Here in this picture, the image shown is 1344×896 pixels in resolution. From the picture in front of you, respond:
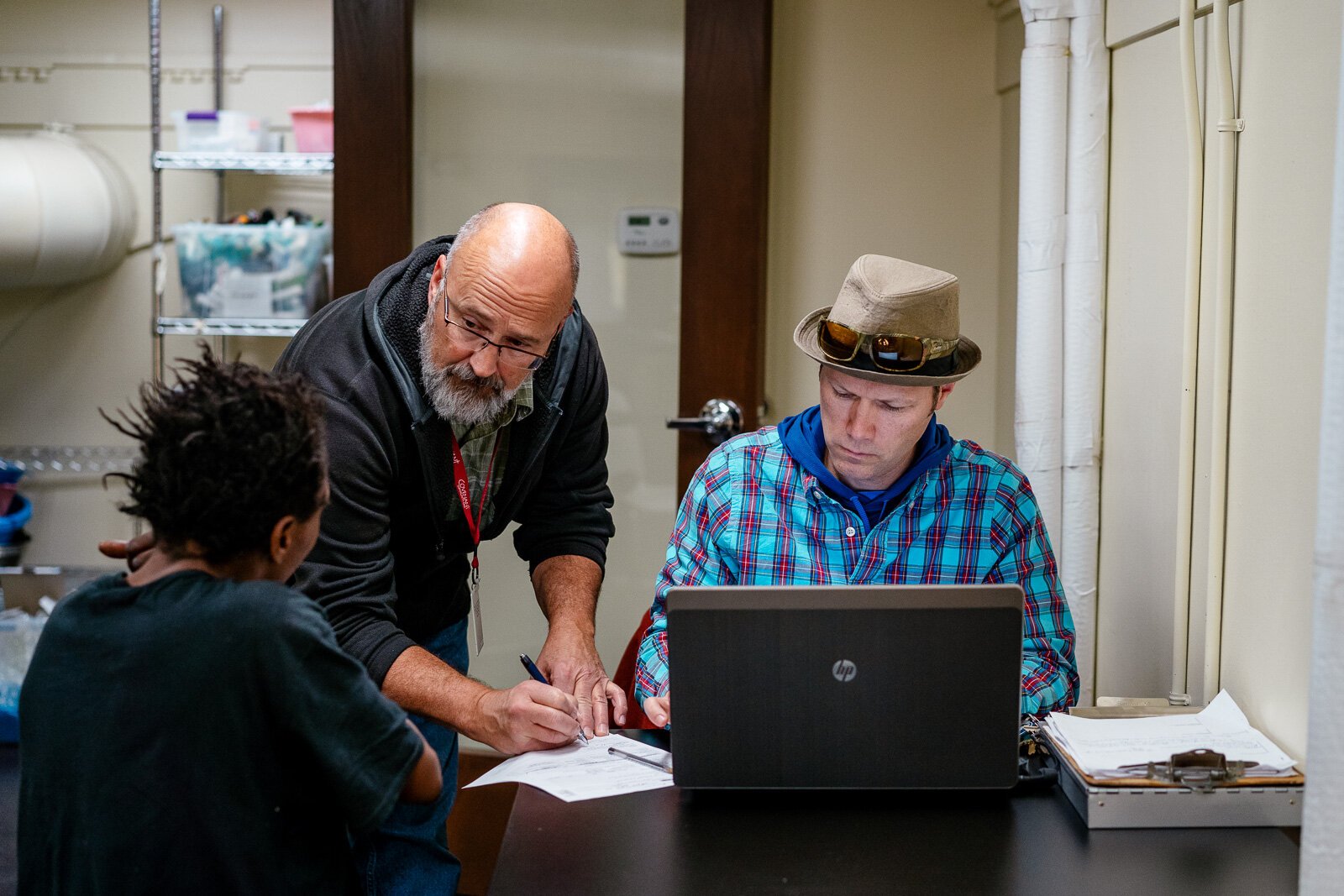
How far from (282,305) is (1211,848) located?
105 inches

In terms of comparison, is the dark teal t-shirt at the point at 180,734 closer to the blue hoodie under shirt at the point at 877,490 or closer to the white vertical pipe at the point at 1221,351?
the blue hoodie under shirt at the point at 877,490

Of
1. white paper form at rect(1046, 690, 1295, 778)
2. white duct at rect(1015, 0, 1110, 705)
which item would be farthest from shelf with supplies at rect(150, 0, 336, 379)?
white paper form at rect(1046, 690, 1295, 778)

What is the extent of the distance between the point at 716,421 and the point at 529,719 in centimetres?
145

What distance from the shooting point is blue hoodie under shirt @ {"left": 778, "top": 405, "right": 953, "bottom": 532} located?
6.21 ft

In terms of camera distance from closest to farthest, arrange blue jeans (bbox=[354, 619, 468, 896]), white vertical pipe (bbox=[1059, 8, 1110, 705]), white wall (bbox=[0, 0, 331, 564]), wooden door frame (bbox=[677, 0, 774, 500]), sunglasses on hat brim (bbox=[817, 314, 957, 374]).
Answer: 1. sunglasses on hat brim (bbox=[817, 314, 957, 374])
2. blue jeans (bbox=[354, 619, 468, 896])
3. white vertical pipe (bbox=[1059, 8, 1110, 705])
4. wooden door frame (bbox=[677, 0, 774, 500])
5. white wall (bbox=[0, 0, 331, 564])

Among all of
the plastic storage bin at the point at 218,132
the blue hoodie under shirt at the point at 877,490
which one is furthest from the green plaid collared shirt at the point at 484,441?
the plastic storage bin at the point at 218,132

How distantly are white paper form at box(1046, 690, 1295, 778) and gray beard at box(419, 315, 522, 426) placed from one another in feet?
2.88

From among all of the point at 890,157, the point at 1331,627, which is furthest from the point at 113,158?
the point at 1331,627

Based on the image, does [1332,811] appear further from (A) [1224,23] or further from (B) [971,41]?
(B) [971,41]

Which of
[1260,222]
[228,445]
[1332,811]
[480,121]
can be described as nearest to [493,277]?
[228,445]

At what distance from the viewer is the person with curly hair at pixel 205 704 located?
1104 mm

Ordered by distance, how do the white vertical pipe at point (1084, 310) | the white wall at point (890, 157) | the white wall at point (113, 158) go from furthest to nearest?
1. the white wall at point (113, 158)
2. the white wall at point (890, 157)
3. the white vertical pipe at point (1084, 310)

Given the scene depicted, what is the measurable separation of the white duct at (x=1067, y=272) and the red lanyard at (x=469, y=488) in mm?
945

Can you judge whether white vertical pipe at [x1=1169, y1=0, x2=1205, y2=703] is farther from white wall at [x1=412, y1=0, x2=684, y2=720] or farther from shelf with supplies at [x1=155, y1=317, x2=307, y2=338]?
shelf with supplies at [x1=155, y1=317, x2=307, y2=338]
